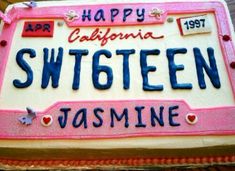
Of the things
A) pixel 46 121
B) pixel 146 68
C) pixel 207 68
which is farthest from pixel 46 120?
pixel 207 68

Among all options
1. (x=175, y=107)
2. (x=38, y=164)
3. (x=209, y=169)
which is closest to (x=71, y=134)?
(x=38, y=164)

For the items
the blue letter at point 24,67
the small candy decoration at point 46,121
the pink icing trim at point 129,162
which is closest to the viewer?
the pink icing trim at point 129,162

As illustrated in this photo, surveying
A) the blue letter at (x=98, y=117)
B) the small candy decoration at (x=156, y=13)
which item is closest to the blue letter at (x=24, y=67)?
the blue letter at (x=98, y=117)

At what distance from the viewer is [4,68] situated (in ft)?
5.44

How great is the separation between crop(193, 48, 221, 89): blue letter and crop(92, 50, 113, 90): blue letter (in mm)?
412

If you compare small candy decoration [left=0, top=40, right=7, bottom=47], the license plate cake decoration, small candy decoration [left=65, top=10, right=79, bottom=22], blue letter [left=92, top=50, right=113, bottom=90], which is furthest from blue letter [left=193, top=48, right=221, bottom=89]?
small candy decoration [left=0, top=40, right=7, bottom=47]

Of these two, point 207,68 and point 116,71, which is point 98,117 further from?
point 207,68

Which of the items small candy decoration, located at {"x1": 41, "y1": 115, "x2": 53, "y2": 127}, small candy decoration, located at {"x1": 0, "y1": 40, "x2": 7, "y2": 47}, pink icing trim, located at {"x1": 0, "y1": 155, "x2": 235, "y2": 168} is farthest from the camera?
small candy decoration, located at {"x1": 0, "y1": 40, "x2": 7, "y2": 47}

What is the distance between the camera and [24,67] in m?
1.65

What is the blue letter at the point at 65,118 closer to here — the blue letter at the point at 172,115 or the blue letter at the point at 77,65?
the blue letter at the point at 77,65

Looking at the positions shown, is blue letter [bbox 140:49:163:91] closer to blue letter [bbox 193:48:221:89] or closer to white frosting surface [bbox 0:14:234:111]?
white frosting surface [bbox 0:14:234:111]

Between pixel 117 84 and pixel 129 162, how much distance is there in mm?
372

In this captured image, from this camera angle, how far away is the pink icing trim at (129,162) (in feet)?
4.55

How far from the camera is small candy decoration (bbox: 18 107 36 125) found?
58.8 inches
